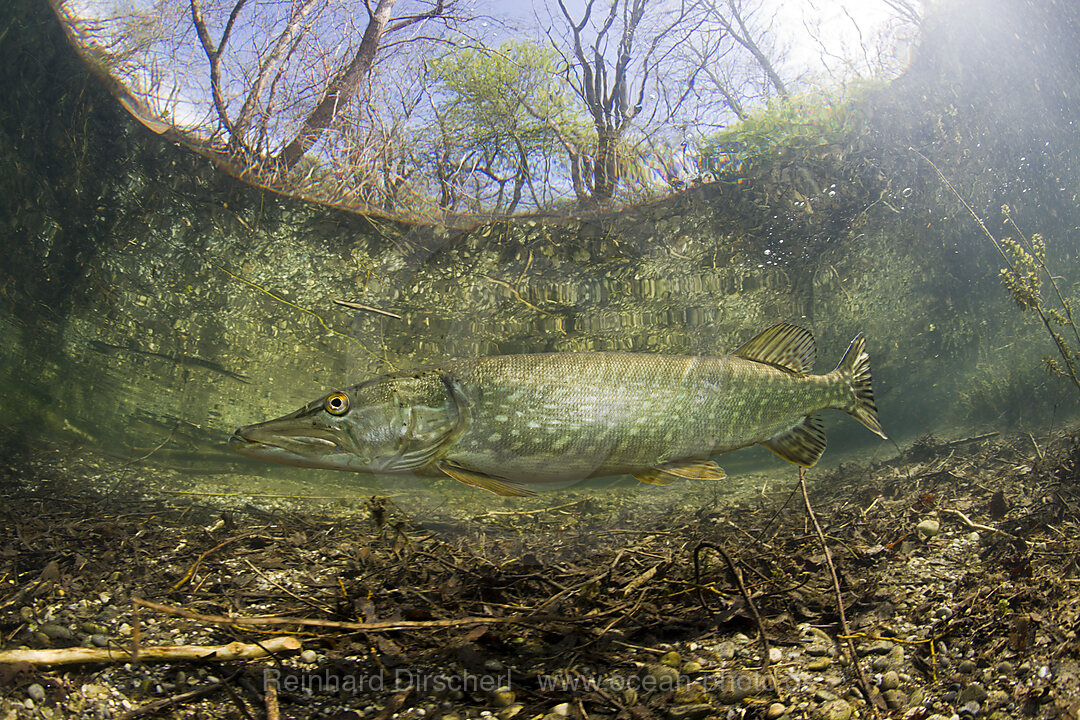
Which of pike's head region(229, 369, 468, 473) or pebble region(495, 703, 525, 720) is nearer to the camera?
pebble region(495, 703, 525, 720)

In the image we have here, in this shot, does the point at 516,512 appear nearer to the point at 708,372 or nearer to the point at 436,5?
the point at 708,372

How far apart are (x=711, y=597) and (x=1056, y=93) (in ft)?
50.7

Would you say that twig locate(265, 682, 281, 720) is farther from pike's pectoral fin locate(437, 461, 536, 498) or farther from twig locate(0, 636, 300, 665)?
pike's pectoral fin locate(437, 461, 536, 498)

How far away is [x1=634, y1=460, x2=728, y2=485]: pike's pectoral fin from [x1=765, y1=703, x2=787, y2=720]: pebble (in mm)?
971

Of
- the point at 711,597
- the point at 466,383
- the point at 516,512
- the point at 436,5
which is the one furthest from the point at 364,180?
the point at 711,597

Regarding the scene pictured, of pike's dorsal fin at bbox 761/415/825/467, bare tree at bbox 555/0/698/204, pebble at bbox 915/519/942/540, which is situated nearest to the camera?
pike's dorsal fin at bbox 761/415/825/467

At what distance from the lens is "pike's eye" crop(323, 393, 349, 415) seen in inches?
85.2

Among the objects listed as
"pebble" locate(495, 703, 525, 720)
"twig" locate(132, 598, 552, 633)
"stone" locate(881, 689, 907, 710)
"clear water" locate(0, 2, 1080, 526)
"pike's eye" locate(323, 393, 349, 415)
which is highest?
"clear water" locate(0, 2, 1080, 526)

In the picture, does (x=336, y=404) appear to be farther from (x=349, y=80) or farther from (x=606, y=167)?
(x=606, y=167)

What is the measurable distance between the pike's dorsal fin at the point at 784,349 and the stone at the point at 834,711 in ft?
5.40

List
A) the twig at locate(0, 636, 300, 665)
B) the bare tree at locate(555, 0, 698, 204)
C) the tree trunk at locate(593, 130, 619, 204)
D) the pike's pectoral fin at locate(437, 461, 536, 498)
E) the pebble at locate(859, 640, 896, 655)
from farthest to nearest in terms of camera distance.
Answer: the tree trunk at locate(593, 130, 619, 204)
the bare tree at locate(555, 0, 698, 204)
the pike's pectoral fin at locate(437, 461, 536, 498)
the pebble at locate(859, 640, 896, 655)
the twig at locate(0, 636, 300, 665)

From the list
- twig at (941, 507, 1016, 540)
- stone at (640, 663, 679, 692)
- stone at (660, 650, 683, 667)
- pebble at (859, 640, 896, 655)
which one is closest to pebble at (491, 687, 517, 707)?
stone at (640, 663, 679, 692)

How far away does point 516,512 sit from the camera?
652 centimetres

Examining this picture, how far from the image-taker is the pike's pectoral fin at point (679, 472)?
227 cm
